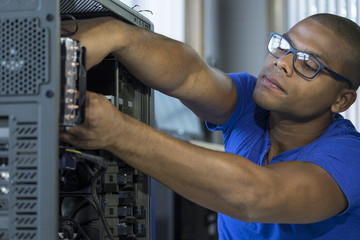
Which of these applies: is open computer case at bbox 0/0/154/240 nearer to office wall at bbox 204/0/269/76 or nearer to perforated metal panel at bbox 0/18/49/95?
perforated metal panel at bbox 0/18/49/95

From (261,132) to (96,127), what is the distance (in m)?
0.79

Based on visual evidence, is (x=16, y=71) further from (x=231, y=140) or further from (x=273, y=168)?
(x=231, y=140)

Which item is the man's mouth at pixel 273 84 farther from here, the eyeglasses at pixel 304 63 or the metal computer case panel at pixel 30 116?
the metal computer case panel at pixel 30 116

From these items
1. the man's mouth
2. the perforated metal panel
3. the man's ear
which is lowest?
the man's ear

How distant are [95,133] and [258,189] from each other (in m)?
0.37

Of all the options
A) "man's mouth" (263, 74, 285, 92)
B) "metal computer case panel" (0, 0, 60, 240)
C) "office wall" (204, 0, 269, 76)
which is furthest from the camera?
"office wall" (204, 0, 269, 76)

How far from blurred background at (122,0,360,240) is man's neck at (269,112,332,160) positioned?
204cm

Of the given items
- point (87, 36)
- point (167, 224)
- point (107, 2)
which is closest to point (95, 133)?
point (87, 36)

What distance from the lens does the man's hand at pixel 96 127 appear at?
3.03 ft

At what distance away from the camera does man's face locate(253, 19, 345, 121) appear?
142cm

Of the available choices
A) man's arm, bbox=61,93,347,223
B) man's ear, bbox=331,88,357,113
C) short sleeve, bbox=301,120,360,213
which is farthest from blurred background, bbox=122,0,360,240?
man's arm, bbox=61,93,347,223

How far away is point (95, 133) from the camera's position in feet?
3.08

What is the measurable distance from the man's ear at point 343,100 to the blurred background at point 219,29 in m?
2.10

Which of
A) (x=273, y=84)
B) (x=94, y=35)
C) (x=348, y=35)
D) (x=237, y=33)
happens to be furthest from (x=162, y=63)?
(x=237, y=33)
